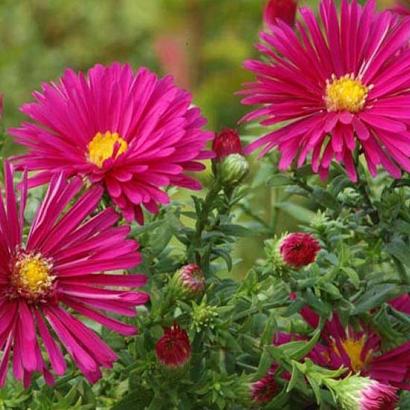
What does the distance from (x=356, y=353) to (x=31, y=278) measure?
11.5 inches

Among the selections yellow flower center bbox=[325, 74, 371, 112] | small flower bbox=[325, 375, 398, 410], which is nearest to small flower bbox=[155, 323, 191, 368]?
small flower bbox=[325, 375, 398, 410]

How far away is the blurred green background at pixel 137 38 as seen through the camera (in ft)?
7.63

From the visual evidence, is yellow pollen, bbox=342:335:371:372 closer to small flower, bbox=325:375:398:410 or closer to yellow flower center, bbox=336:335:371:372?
yellow flower center, bbox=336:335:371:372

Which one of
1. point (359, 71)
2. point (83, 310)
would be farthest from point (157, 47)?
point (83, 310)

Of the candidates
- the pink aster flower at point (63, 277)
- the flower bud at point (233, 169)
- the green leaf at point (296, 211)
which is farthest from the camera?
the green leaf at point (296, 211)

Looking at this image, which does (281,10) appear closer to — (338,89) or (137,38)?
(338,89)

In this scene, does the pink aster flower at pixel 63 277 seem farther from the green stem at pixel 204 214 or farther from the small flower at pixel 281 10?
the small flower at pixel 281 10

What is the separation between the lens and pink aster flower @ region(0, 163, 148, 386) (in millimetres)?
673

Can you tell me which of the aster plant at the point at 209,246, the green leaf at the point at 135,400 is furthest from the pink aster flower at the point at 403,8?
the green leaf at the point at 135,400

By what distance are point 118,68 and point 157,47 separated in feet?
5.20

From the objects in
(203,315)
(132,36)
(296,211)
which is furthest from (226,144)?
(132,36)

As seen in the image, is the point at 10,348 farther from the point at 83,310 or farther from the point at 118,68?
the point at 118,68

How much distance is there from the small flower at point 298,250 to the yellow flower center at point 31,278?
0.54 feet

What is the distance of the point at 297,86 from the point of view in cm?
82
